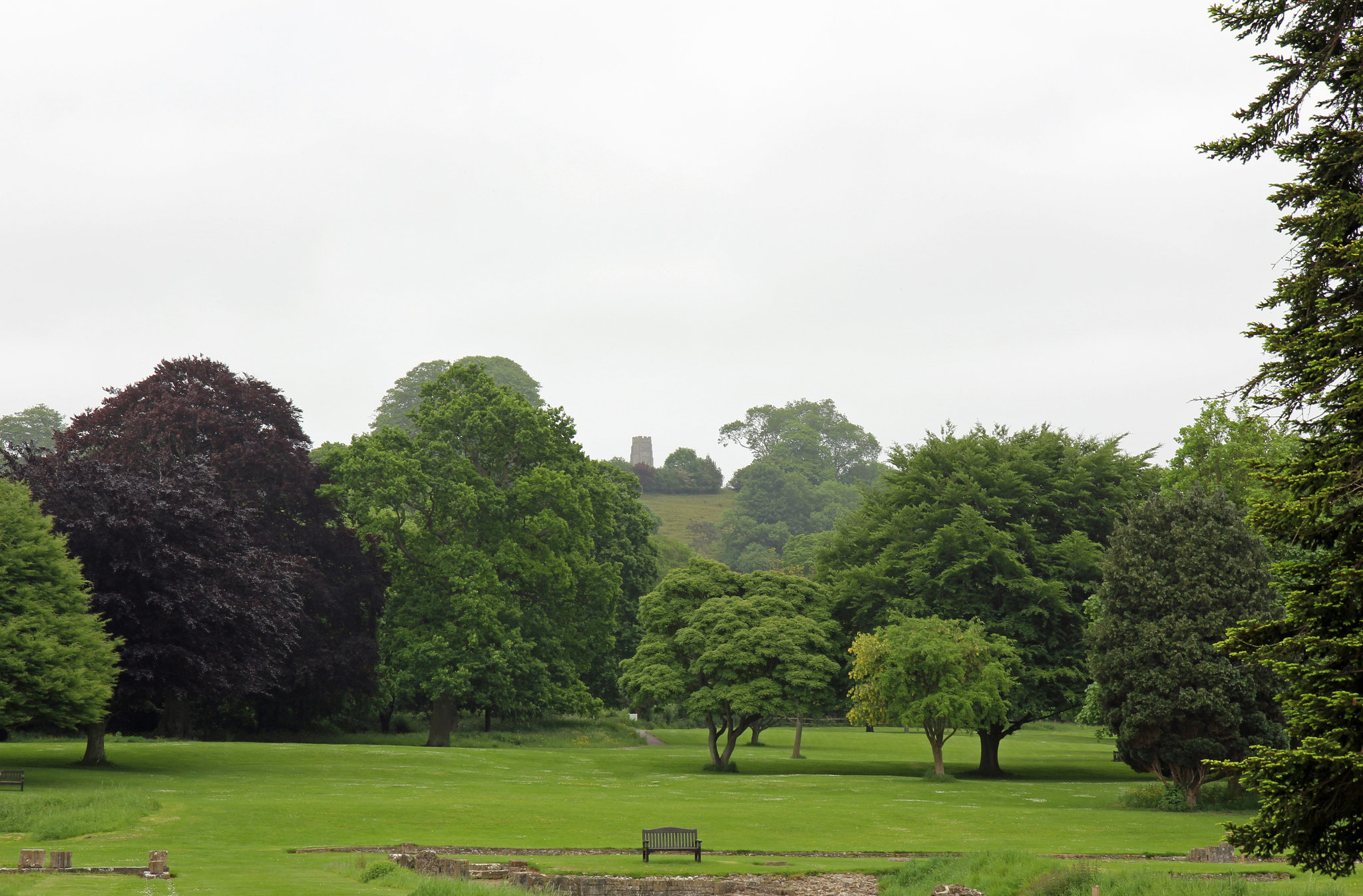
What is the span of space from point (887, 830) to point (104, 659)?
25.5 metres

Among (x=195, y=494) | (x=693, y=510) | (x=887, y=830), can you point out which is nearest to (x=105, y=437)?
(x=195, y=494)

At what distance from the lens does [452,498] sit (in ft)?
186

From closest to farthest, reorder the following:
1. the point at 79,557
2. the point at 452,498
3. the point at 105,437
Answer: the point at 79,557, the point at 105,437, the point at 452,498

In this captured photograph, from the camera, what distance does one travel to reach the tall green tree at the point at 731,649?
49156 millimetres

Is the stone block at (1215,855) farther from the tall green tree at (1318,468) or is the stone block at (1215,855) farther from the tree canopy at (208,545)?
the tree canopy at (208,545)

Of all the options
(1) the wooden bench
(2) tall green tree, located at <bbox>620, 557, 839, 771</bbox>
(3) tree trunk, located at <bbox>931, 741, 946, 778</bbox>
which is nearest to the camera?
(1) the wooden bench

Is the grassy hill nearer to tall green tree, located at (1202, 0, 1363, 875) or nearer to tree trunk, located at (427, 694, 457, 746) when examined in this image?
tree trunk, located at (427, 694, 457, 746)

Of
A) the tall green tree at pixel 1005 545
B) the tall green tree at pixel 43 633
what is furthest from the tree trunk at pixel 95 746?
the tall green tree at pixel 1005 545

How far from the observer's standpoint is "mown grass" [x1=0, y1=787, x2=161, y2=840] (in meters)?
25.8

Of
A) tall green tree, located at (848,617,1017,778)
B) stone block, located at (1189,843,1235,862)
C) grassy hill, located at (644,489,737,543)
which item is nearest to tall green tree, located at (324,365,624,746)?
tall green tree, located at (848,617,1017,778)

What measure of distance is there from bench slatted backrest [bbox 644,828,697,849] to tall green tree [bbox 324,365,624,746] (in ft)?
95.5

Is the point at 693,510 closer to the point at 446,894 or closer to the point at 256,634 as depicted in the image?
the point at 256,634

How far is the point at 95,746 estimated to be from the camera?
39.1 metres

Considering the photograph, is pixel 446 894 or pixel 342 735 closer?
pixel 446 894
